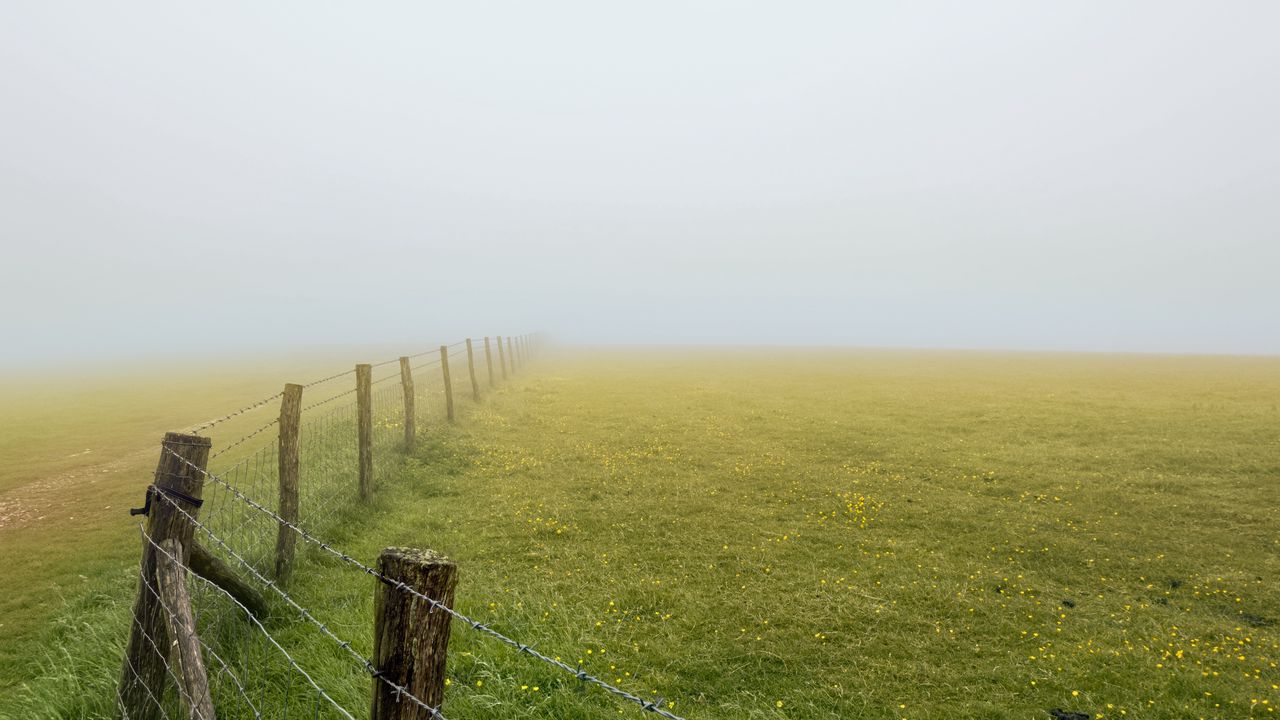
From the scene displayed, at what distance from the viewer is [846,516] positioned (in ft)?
34.4

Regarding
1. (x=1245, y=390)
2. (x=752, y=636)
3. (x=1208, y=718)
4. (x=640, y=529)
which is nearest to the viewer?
(x=1208, y=718)

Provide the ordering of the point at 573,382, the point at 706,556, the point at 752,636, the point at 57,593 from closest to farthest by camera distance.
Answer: the point at 752,636 → the point at 57,593 → the point at 706,556 → the point at 573,382

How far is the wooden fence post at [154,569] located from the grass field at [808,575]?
0.56 m

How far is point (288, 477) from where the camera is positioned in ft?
26.2

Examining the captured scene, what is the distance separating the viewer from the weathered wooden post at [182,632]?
4.04m

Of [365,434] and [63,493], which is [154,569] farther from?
[63,493]

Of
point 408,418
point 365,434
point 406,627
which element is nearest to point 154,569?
point 406,627

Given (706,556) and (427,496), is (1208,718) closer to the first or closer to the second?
(706,556)

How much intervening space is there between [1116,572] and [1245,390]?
29.0 m

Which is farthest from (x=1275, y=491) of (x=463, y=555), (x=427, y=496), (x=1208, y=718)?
(x=427, y=496)

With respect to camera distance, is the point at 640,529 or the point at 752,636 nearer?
the point at 752,636

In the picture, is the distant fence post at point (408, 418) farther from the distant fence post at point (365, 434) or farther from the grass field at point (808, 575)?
the distant fence post at point (365, 434)

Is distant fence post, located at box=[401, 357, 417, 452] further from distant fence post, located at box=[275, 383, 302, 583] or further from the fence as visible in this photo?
distant fence post, located at box=[275, 383, 302, 583]

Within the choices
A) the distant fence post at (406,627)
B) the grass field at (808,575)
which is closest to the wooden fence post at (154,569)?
the grass field at (808,575)
